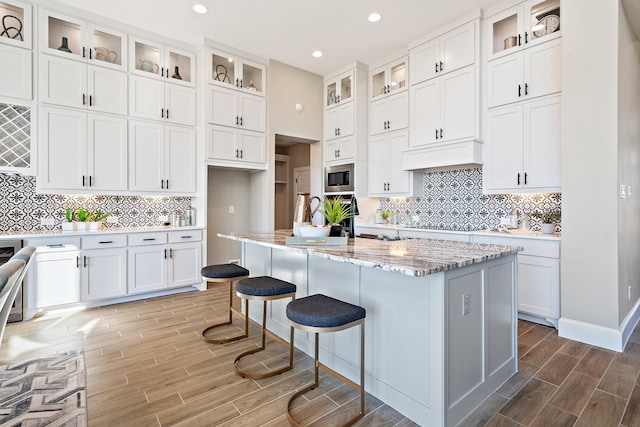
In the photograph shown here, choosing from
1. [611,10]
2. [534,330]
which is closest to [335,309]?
[534,330]

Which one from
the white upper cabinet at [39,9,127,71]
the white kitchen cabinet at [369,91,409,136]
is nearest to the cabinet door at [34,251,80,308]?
the white upper cabinet at [39,9,127,71]

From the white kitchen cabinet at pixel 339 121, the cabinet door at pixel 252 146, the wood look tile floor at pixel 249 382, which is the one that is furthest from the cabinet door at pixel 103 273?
the white kitchen cabinet at pixel 339 121

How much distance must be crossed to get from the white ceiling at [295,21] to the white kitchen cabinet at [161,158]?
128cm

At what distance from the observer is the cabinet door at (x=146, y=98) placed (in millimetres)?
4195

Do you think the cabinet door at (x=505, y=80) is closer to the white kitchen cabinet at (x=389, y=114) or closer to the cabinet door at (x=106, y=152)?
the white kitchen cabinet at (x=389, y=114)

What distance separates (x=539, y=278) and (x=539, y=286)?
0.08 meters

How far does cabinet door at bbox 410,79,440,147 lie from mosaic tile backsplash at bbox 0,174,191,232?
3752 mm

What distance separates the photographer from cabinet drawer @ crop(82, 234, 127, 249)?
3.65m

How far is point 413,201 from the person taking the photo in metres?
5.00

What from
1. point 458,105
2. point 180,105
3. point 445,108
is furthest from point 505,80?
point 180,105

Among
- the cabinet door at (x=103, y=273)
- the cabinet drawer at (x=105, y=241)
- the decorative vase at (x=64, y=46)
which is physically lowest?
the cabinet door at (x=103, y=273)

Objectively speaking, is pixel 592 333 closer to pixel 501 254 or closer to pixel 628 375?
pixel 628 375

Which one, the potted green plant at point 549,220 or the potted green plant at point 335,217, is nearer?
the potted green plant at point 335,217

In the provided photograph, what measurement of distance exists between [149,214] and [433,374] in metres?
4.30
